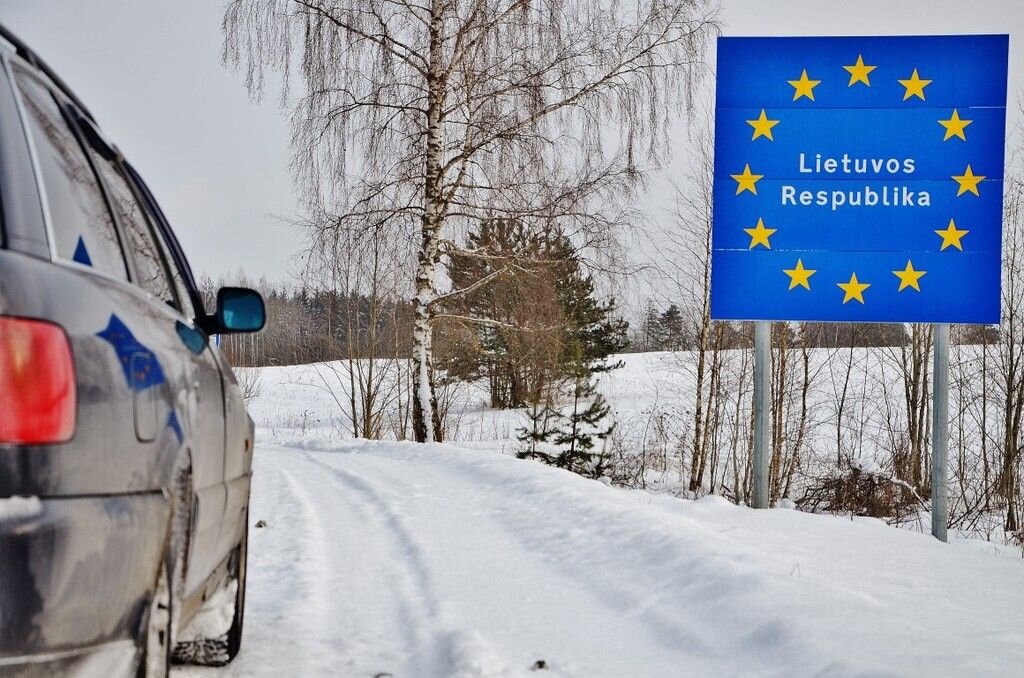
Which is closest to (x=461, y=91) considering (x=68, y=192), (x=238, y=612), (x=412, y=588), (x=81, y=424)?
(x=412, y=588)

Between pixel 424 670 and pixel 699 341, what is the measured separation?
2184cm

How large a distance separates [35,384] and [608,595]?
357cm

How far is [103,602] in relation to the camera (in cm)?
146

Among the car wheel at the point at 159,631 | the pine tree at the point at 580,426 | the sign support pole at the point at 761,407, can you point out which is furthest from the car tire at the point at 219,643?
the pine tree at the point at 580,426

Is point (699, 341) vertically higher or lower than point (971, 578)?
higher

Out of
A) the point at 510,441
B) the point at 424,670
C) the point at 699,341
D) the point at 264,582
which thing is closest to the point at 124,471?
the point at 424,670

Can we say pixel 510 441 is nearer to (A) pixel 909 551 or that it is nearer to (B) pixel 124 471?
(A) pixel 909 551

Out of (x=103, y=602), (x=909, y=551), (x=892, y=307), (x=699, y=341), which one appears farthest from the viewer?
(x=699, y=341)

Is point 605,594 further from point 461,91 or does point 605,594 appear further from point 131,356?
point 461,91

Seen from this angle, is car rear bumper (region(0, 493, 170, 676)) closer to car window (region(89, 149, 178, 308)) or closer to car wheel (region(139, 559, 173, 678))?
car wheel (region(139, 559, 173, 678))

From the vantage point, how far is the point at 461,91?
15414 mm

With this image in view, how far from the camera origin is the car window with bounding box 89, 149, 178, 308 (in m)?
2.42

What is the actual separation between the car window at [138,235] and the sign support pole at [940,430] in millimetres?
7720

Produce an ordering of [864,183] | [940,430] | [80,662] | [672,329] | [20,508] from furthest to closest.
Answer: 1. [672,329]
2. [940,430]
3. [864,183]
4. [80,662]
5. [20,508]
